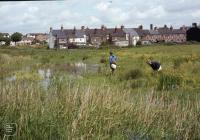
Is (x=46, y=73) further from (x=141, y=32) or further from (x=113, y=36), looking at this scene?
(x=141, y=32)

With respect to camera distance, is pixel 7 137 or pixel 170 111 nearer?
pixel 7 137

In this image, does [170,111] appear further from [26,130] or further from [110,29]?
[110,29]

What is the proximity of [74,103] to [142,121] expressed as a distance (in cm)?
151

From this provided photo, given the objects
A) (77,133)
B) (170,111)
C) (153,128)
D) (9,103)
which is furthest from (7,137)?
(170,111)

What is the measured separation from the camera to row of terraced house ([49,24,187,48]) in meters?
129

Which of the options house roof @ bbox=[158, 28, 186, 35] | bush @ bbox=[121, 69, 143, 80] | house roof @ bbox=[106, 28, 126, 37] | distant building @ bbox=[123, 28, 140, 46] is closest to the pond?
bush @ bbox=[121, 69, 143, 80]

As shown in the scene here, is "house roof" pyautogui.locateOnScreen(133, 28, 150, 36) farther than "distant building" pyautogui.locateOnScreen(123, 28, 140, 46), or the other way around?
"house roof" pyautogui.locateOnScreen(133, 28, 150, 36)

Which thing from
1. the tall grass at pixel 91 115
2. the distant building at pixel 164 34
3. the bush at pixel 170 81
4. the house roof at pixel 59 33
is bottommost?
the distant building at pixel 164 34

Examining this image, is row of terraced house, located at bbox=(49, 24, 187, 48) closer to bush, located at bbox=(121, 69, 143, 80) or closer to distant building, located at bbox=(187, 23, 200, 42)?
distant building, located at bbox=(187, 23, 200, 42)

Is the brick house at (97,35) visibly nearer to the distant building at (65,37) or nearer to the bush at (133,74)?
the distant building at (65,37)

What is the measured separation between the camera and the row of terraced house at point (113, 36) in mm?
129375

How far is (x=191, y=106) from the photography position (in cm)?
1093

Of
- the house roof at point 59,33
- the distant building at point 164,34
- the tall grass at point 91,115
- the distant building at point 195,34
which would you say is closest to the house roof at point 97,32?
the distant building at point 164,34

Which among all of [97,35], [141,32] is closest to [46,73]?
[97,35]
